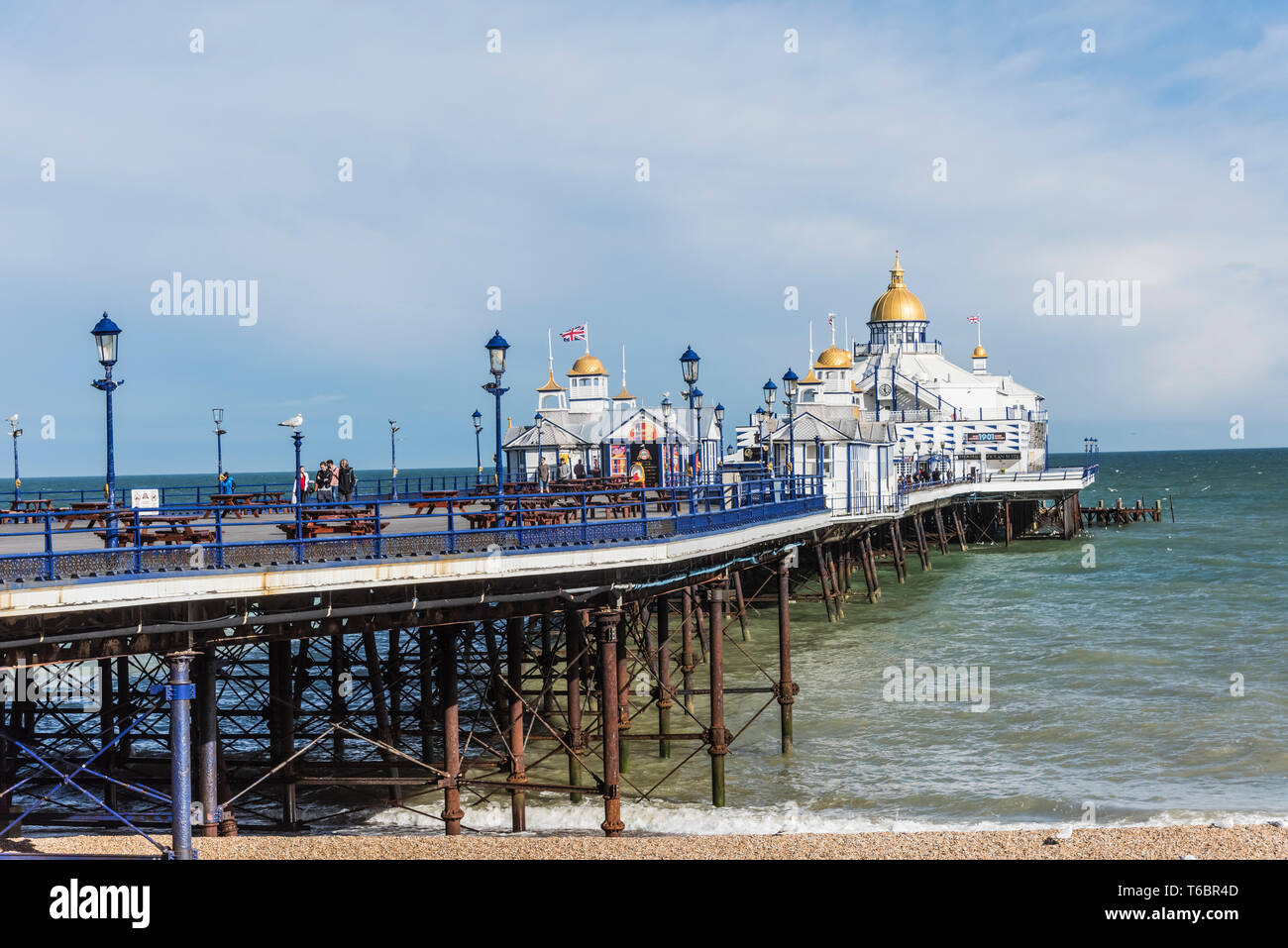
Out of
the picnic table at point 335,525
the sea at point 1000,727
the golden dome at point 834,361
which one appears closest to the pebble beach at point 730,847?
the sea at point 1000,727

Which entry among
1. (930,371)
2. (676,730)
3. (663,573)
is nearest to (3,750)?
(663,573)

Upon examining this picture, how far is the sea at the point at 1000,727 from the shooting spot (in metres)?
19.6

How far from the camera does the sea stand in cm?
1964

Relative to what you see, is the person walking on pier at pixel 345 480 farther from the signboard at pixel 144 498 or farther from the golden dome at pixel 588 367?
the golden dome at pixel 588 367

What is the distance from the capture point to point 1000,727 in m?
25.3

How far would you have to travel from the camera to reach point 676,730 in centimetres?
2514

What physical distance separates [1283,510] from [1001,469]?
3514 centimetres

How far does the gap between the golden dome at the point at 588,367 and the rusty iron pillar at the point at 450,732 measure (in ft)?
149

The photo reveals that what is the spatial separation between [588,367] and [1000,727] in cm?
3956

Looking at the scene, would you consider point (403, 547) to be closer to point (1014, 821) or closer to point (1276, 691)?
point (1014, 821)

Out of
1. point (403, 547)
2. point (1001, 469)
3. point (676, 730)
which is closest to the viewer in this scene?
point (403, 547)

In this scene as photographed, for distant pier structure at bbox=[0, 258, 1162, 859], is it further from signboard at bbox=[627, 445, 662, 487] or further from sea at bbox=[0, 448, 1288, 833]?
sea at bbox=[0, 448, 1288, 833]

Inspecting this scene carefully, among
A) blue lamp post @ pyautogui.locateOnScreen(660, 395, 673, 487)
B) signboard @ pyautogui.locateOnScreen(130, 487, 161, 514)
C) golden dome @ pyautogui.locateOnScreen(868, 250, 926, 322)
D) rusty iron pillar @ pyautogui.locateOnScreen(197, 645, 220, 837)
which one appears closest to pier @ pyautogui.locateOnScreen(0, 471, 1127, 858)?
rusty iron pillar @ pyautogui.locateOnScreen(197, 645, 220, 837)

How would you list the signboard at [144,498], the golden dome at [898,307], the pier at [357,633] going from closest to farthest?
the pier at [357,633] < the signboard at [144,498] < the golden dome at [898,307]
